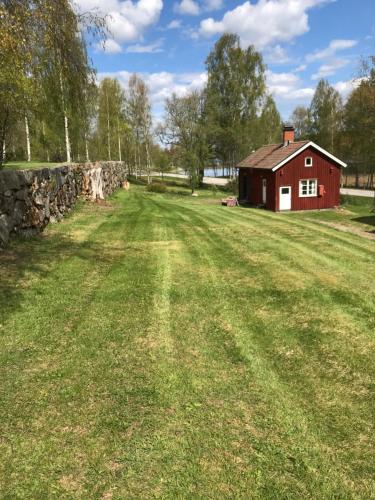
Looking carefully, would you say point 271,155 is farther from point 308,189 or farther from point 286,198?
point 286,198

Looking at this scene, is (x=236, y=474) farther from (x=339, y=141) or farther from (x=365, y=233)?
(x=339, y=141)

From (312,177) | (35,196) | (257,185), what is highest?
(312,177)

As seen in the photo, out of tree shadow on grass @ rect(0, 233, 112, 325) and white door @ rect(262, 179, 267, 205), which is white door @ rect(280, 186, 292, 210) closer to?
white door @ rect(262, 179, 267, 205)

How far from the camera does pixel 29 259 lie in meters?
9.50

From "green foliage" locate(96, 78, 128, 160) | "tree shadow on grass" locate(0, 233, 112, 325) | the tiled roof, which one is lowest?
"tree shadow on grass" locate(0, 233, 112, 325)

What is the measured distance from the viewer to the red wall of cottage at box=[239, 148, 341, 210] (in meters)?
29.1

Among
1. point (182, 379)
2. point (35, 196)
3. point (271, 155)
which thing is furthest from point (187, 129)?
point (182, 379)

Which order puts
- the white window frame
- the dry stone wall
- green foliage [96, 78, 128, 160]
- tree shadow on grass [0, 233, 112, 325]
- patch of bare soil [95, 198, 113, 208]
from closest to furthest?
tree shadow on grass [0, 233, 112, 325] < the dry stone wall < patch of bare soil [95, 198, 113, 208] < the white window frame < green foliage [96, 78, 128, 160]

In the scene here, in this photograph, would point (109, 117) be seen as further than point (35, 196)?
Yes

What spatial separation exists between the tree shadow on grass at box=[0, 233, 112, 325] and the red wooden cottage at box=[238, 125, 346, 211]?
19858 mm

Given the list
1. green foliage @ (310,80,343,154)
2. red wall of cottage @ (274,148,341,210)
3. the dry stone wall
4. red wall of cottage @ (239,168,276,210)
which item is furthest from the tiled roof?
green foliage @ (310,80,343,154)

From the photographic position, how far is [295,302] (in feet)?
25.7

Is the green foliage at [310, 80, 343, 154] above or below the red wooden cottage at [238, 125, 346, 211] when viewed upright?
above

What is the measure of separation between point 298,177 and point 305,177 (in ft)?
1.88
